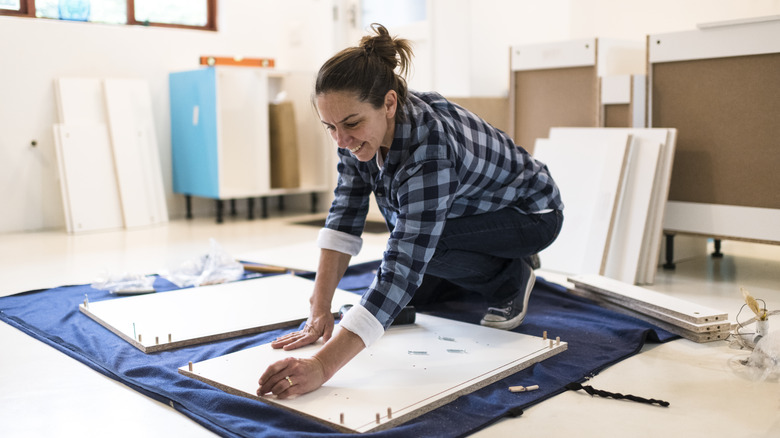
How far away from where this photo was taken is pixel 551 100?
11.4 feet

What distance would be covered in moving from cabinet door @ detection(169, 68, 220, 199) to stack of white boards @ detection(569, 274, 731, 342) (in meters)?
2.56

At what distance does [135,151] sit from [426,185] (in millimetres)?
3244

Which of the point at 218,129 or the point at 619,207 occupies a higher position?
the point at 218,129

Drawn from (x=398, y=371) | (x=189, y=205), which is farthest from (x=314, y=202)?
(x=398, y=371)

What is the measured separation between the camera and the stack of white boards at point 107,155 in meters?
4.19

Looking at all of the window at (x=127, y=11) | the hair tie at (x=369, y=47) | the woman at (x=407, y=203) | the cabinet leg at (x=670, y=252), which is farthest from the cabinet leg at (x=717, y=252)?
the window at (x=127, y=11)

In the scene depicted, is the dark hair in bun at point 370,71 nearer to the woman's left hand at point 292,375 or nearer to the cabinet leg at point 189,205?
the woman's left hand at point 292,375

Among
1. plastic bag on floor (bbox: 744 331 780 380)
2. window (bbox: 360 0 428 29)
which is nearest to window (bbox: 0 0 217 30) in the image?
window (bbox: 360 0 428 29)

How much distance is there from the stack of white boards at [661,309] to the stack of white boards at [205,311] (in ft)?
2.58

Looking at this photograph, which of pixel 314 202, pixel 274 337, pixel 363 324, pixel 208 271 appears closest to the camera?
pixel 363 324

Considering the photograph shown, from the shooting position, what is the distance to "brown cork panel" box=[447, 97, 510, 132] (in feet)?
12.4

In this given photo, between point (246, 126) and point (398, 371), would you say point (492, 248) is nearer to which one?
point (398, 371)

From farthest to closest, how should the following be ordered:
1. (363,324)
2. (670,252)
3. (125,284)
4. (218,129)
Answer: (218,129) → (670,252) → (125,284) → (363,324)

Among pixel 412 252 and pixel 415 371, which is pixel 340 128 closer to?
pixel 412 252
